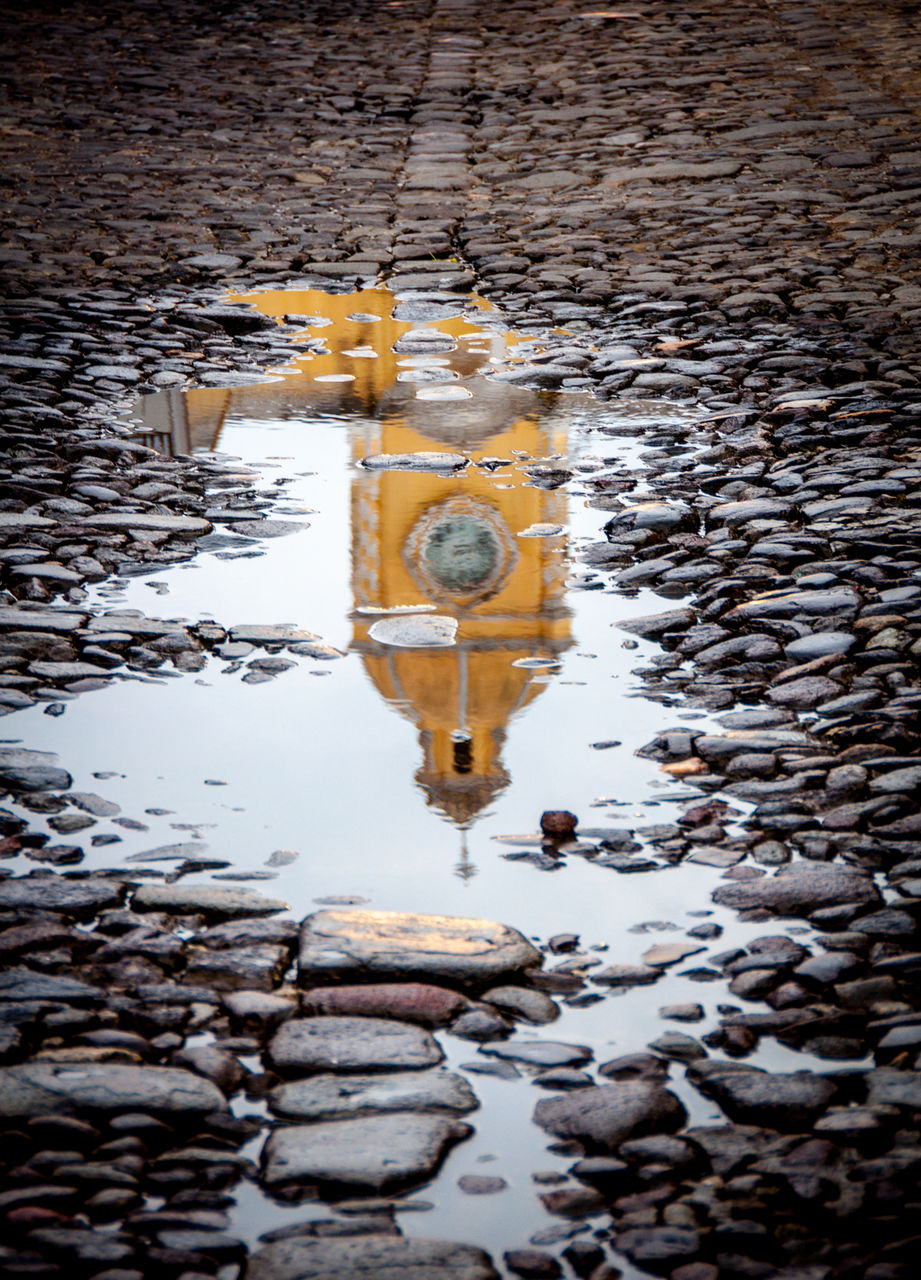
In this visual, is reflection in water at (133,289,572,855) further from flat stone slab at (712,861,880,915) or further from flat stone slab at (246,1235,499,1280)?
flat stone slab at (246,1235,499,1280)

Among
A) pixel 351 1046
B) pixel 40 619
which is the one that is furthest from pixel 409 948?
pixel 40 619

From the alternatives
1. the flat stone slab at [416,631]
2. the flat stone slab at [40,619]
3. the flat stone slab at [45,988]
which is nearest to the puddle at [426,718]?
the flat stone slab at [416,631]

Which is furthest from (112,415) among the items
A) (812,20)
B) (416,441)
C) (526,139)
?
(812,20)

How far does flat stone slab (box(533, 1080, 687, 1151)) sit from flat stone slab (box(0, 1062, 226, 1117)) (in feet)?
1.62

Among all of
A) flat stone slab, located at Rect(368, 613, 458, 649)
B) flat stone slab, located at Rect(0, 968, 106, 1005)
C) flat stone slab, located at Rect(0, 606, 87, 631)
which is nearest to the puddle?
flat stone slab, located at Rect(368, 613, 458, 649)

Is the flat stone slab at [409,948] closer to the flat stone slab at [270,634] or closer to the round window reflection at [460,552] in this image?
the flat stone slab at [270,634]

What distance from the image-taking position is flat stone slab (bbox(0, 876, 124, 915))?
2.49 m

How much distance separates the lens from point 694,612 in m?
3.74

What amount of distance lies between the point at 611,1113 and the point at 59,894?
112 cm

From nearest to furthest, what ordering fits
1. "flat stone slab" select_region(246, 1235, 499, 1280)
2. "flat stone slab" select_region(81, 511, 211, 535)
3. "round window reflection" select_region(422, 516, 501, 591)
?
"flat stone slab" select_region(246, 1235, 499, 1280), "round window reflection" select_region(422, 516, 501, 591), "flat stone slab" select_region(81, 511, 211, 535)

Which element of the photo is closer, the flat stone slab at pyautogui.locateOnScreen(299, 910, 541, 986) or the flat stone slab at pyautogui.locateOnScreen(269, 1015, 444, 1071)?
the flat stone slab at pyautogui.locateOnScreen(269, 1015, 444, 1071)

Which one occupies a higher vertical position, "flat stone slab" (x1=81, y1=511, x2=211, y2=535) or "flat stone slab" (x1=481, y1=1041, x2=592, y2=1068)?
"flat stone slab" (x1=81, y1=511, x2=211, y2=535)

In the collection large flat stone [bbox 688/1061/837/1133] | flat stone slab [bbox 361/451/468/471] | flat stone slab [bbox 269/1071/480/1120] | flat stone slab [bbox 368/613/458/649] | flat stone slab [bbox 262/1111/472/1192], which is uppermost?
flat stone slab [bbox 361/451/468/471]

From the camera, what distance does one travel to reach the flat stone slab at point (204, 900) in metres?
2.51
